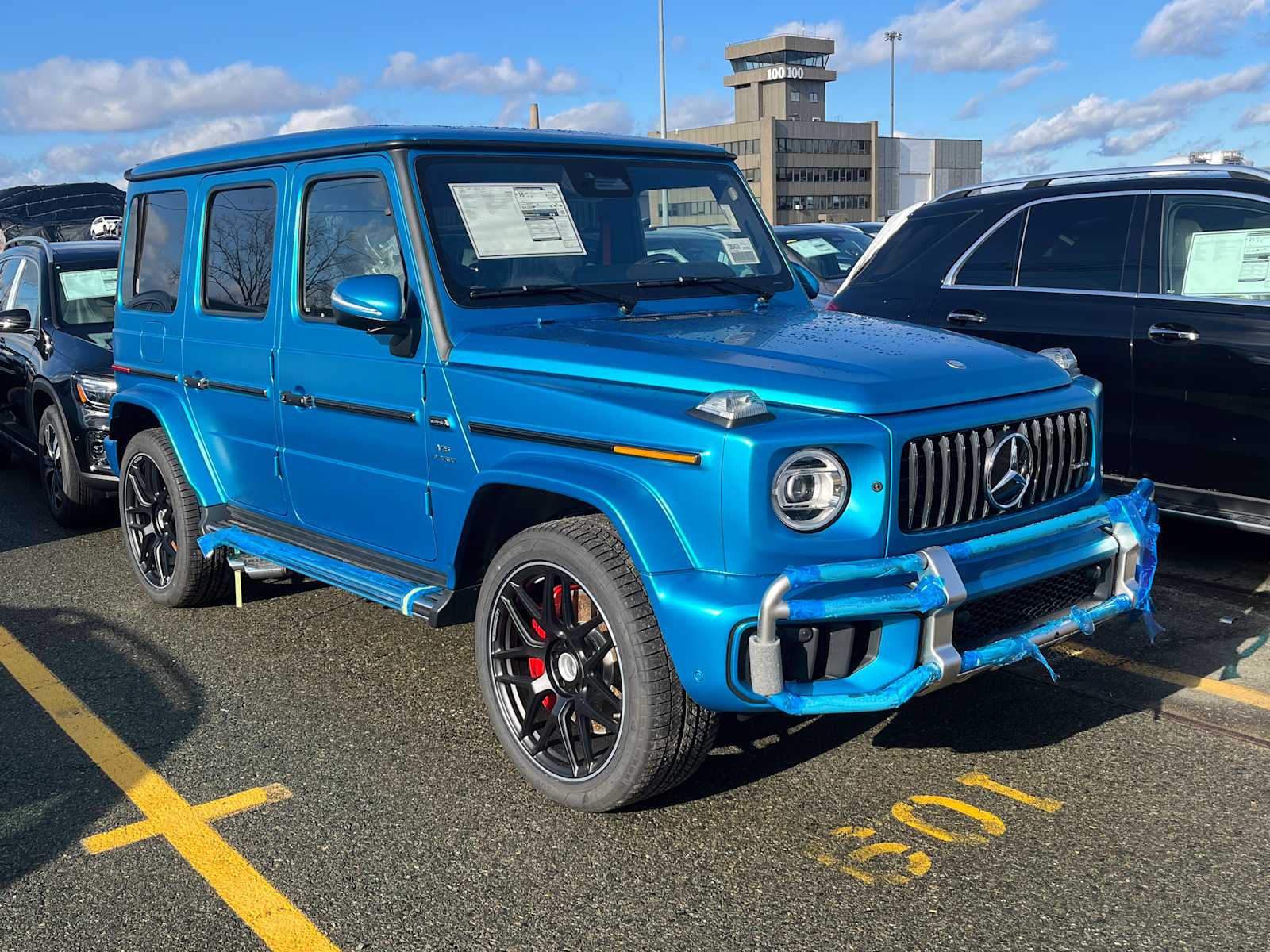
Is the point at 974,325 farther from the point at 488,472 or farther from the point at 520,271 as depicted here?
the point at 488,472

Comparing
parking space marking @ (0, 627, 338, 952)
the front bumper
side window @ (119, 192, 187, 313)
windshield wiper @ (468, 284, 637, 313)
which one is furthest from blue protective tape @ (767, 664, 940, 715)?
side window @ (119, 192, 187, 313)

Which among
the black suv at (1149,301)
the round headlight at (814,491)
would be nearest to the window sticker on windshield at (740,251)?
the round headlight at (814,491)

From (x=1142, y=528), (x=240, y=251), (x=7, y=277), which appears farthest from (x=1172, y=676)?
(x=7, y=277)

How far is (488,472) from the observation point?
3801mm

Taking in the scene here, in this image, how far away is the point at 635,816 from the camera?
3.72 meters

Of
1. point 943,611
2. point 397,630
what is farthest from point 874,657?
point 397,630

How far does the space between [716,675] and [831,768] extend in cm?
103

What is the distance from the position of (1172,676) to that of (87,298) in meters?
6.93

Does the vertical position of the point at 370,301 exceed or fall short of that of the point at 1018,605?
it exceeds it

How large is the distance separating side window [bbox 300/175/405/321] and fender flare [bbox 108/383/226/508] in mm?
1170

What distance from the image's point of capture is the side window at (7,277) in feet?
29.0

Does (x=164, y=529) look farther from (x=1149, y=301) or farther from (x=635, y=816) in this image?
(x=1149, y=301)

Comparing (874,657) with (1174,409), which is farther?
(1174,409)

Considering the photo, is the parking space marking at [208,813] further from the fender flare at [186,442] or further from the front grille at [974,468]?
the front grille at [974,468]
